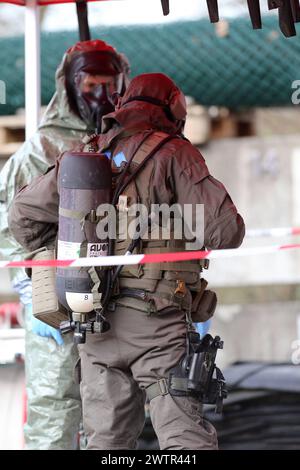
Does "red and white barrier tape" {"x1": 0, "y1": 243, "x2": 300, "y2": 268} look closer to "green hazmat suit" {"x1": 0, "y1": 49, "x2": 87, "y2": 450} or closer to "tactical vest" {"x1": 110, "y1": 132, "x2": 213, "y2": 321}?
"tactical vest" {"x1": 110, "y1": 132, "x2": 213, "y2": 321}

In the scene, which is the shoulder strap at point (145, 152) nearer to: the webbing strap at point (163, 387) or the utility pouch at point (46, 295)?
the utility pouch at point (46, 295)

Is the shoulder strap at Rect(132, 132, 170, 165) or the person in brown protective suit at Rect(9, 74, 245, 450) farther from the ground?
the shoulder strap at Rect(132, 132, 170, 165)

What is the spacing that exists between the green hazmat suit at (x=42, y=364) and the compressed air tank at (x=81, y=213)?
1.01m

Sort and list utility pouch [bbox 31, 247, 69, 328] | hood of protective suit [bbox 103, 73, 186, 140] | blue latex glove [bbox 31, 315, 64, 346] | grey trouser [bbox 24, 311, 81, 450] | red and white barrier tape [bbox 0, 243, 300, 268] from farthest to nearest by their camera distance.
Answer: grey trouser [bbox 24, 311, 81, 450] → blue latex glove [bbox 31, 315, 64, 346] → utility pouch [bbox 31, 247, 69, 328] → hood of protective suit [bbox 103, 73, 186, 140] → red and white barrier tape [bbox 0, 243, 300, 268]

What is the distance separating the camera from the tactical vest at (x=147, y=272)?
13.7ft

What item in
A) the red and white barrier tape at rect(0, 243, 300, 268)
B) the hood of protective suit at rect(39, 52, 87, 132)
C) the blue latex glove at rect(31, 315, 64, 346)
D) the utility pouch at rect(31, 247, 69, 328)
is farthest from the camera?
the hood of protective suit at rect(39, 52, 87, 132)

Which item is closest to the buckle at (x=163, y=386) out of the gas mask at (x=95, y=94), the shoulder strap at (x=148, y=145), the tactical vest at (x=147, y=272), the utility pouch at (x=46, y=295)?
the tactical vest at (x=147, y=272)

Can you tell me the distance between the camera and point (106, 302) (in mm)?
4168

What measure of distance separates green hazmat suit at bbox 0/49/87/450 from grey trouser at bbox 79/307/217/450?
81cm

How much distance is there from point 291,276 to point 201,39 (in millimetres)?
3538

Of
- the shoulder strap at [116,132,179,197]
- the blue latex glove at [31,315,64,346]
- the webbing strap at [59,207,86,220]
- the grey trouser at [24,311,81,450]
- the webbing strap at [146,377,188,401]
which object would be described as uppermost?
the shoulder strap at [116,132,179,197]

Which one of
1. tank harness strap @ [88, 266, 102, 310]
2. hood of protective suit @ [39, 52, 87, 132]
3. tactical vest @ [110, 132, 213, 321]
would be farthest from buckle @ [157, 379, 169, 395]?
hood of protective suit @ [39, 52, 87, 132]

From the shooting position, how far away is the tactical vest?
13.7 ft

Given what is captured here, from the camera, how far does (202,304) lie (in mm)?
4449
